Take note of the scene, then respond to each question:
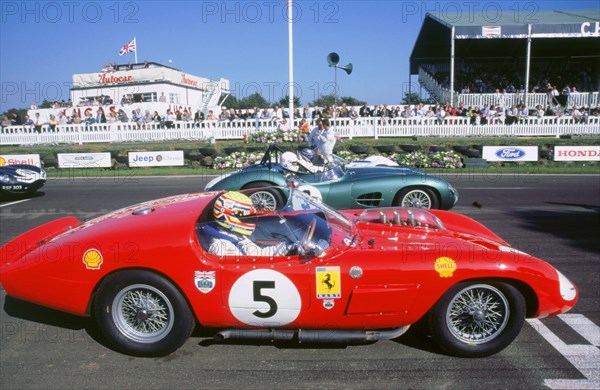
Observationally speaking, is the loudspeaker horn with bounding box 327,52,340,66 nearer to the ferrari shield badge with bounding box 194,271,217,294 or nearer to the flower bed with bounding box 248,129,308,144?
the flower bed with bounding box 248,129,308,144

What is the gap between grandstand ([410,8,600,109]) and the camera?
26791 millimetres

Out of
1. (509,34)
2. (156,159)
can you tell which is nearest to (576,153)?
(509,34)

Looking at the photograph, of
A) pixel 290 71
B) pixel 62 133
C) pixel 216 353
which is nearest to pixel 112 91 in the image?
pixel 62 133

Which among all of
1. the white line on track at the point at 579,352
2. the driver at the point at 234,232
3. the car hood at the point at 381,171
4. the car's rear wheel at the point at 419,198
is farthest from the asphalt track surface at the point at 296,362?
the car hood at the point at 381,171

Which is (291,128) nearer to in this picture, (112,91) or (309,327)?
(309,327)

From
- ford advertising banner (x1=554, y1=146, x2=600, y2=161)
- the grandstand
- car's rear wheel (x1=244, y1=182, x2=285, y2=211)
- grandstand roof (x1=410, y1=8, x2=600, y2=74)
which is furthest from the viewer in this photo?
the grandstand

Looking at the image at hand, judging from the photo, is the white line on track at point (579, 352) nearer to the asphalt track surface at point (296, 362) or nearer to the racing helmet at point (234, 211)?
the asphalt track surface at point (296, 362)

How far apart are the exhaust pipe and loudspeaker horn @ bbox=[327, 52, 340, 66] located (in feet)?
51.5

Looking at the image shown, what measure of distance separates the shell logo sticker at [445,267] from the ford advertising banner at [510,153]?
1543 cm

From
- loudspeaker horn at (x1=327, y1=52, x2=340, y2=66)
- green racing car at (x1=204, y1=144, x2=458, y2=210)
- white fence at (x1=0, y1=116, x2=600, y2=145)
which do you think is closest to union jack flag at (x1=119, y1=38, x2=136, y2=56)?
white fence at (x1=0, y1=116, x2=600, y2=145)

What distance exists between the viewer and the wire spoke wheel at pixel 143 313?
3652 millimetres

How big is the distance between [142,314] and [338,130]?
19992 millimetres

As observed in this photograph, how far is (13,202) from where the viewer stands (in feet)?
35.7

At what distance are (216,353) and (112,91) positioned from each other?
42.6 metres
